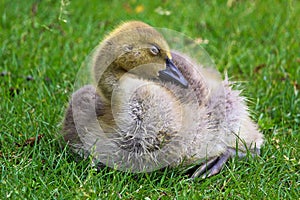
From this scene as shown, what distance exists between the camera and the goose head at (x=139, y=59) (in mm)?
3355

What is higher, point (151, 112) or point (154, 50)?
point (154, 50)

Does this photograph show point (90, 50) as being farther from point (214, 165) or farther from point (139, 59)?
point (214, 165)

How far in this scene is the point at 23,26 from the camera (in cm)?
522

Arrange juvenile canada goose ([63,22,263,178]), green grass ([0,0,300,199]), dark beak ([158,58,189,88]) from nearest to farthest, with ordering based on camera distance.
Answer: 1. green grass ([0,0,300,199])
2. juvenile canada goose ([63,22,263,178])
3. dark beak ([158,58,189,88])

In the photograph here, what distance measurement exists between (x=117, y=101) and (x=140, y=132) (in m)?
0.22

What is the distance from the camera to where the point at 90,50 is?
486 centimetres

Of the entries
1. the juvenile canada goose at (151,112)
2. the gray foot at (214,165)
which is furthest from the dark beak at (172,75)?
the gray foot at (214,165)

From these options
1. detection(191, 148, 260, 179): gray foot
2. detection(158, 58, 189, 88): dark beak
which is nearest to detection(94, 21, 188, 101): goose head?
detection(158, 58, 189, 88): dark beak

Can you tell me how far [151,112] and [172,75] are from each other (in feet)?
0.89

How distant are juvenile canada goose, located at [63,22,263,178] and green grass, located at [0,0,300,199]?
0.33 feet

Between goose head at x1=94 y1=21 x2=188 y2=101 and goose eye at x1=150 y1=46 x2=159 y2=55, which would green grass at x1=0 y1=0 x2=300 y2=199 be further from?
goose eye at x1=150 y1=46 x2=159 y2=55

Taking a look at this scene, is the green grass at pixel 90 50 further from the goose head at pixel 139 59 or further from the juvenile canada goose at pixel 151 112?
the goose head at pixel 139 59

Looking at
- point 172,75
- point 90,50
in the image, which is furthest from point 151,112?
point 90,50

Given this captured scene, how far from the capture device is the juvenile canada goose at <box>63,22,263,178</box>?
3.20 meters
